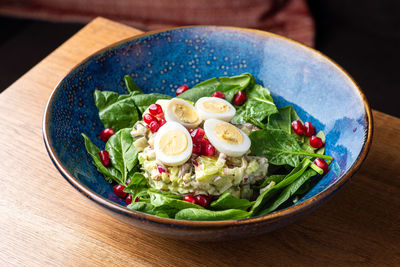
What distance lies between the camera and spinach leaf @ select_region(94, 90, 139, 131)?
1.77 m

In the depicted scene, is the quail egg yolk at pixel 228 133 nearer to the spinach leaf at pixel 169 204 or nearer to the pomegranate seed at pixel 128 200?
the spinach leaf at pixel 169 204

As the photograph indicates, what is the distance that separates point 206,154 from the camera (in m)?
1.53

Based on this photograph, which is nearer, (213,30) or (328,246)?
(328,246)

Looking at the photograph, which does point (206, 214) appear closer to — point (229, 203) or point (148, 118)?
point (229, 203)

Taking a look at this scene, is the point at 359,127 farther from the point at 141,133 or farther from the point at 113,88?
the point at 113,88

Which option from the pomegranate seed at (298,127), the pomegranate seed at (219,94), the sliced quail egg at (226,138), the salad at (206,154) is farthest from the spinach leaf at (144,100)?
the pomegranate seed at (298,127)

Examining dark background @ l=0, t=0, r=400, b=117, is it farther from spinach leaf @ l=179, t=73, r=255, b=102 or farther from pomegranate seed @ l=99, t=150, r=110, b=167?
pomegranate seed @ l=99, t=150, r=110, b=167

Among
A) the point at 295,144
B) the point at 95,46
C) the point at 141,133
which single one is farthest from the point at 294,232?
the point at 95,46

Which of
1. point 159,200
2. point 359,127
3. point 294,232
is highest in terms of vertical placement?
point 359,127

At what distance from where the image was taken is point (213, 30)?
6.46 ft

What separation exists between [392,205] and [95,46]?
169cm

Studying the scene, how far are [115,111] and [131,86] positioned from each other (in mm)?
187

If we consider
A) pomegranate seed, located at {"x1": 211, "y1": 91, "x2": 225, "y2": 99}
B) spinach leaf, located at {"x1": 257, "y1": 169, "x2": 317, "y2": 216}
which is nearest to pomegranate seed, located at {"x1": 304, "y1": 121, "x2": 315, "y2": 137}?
spinach leaf, located at {"x1": 257, "y1": 169, "x2": 317, "y2": 216}

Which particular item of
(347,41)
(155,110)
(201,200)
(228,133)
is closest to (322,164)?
(228,133)
